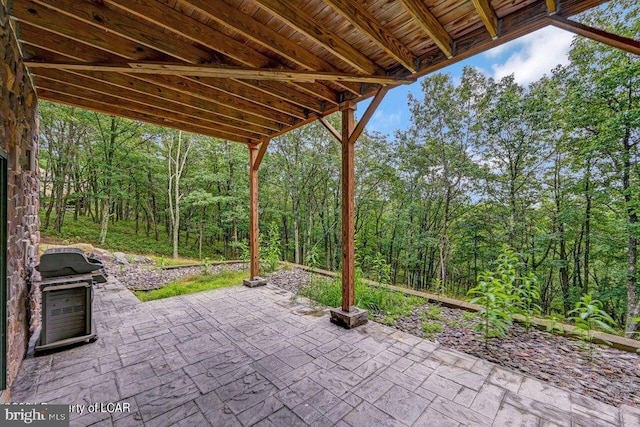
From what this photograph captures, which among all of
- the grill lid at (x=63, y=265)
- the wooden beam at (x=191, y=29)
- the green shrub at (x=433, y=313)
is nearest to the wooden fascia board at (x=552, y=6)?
the wooden beam at (x=191, y=29)

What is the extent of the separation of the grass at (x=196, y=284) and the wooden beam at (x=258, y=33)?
4165mm

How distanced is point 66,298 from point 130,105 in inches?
95.8

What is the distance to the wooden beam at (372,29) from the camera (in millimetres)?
1721

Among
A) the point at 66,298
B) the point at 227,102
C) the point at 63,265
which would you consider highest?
the point at 227,102

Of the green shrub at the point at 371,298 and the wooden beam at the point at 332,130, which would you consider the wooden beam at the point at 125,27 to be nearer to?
the wooden beam at the point at 332,130

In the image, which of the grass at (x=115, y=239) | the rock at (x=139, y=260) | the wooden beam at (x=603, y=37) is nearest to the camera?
the wooden beam at (x=603, y=37)

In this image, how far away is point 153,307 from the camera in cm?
365

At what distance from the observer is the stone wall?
181 cm

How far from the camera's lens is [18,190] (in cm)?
215

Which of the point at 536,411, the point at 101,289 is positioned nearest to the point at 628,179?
the point at 536,411

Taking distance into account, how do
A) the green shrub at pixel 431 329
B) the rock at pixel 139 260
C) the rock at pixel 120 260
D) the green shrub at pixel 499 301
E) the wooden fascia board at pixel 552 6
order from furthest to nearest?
the rock at pixel 139 260
the rock at pixel 120 260
the green shrub at pixel 431 329
the green shrub at pixel 499 301
the wooden fascia board at pixel 552 6

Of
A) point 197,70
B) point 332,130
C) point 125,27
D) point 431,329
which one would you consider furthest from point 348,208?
point 125,27

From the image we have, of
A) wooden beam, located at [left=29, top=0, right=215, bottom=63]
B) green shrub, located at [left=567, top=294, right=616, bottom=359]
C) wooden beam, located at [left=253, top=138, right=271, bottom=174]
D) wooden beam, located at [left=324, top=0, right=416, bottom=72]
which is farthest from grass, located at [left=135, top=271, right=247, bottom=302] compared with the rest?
green shrub, located at [left=567, top=294, right=616, bottom=359]

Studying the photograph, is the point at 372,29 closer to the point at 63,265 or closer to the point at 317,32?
the point at 317,32
